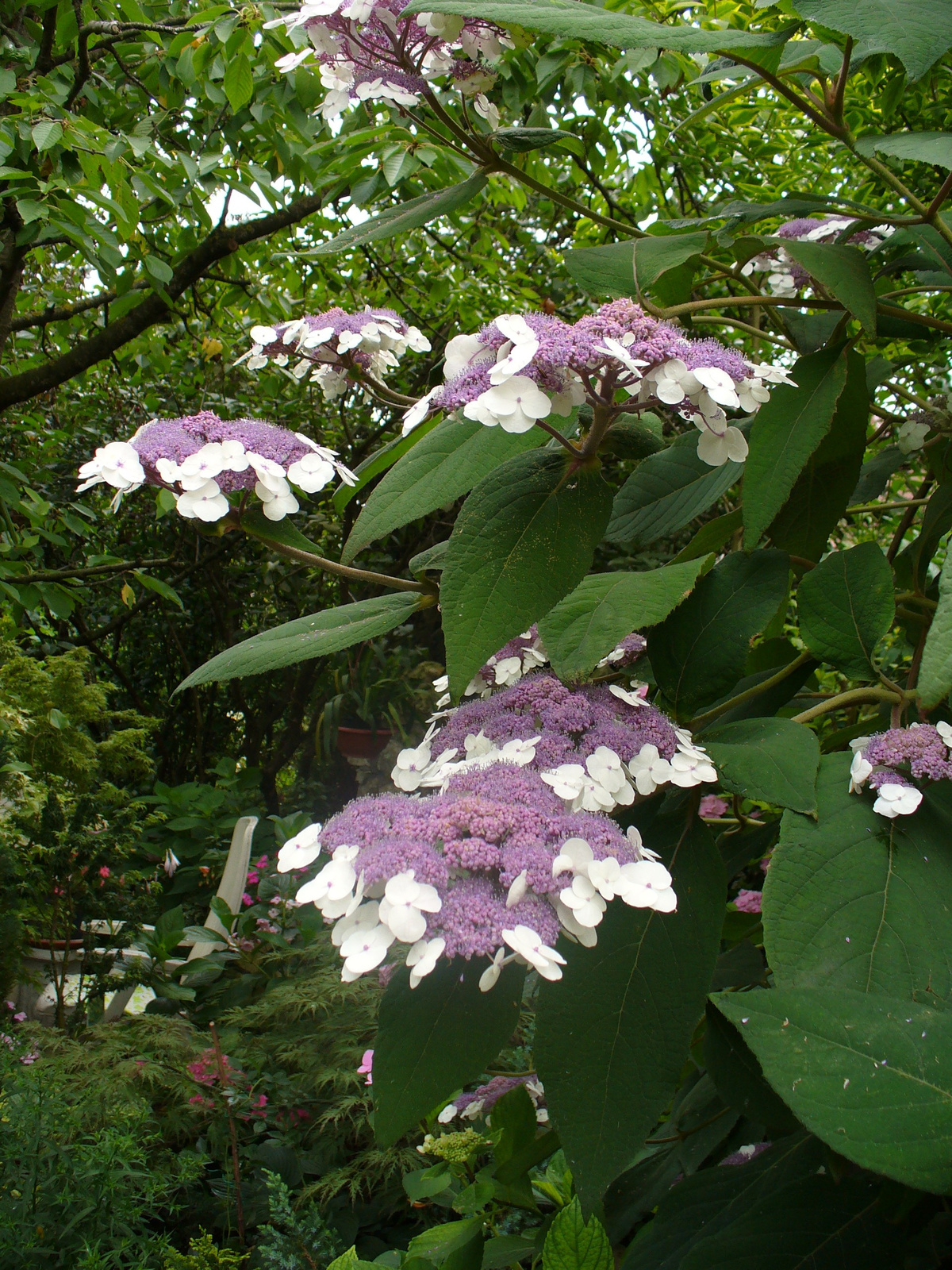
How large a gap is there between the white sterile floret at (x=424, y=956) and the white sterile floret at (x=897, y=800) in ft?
0.73

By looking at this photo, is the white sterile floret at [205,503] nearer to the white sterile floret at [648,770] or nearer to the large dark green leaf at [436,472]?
the large dark green leaf at [436,472]

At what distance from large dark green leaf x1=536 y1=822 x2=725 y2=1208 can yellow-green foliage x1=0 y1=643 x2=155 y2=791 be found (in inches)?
74.5

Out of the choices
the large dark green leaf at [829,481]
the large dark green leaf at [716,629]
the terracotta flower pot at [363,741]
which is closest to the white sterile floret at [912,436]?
the large dark green leaf at [829,481]

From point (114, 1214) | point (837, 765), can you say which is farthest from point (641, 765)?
point (114, 1214)

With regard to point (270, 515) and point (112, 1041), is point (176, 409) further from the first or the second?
point (270, 515)

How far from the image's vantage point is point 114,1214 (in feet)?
3.52

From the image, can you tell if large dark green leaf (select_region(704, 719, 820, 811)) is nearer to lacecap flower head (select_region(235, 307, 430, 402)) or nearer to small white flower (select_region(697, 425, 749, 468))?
small white flower (select_region(697, 425, 749, 468))

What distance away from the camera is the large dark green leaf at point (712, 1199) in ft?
1.52

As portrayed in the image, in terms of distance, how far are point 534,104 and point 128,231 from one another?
27.9 inches

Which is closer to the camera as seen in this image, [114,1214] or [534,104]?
[114,1214]

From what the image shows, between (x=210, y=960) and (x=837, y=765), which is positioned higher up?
(x=837, y=765)

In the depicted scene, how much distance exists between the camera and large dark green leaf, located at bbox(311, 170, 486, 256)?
56 centimetres

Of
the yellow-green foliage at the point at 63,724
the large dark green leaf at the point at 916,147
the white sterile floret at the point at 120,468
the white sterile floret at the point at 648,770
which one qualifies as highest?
the large dark green leaf at the point at 916,147

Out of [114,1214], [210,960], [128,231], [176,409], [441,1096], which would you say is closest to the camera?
[441,1096]
